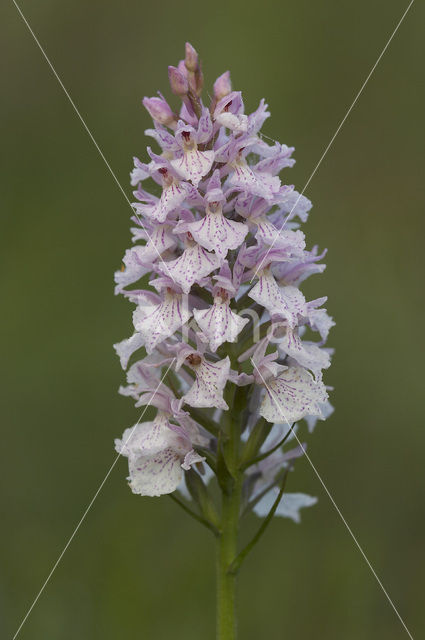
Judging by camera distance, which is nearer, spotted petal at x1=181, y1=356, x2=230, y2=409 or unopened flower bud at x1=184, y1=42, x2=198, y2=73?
spotted petal at x1=181, y1=356, x2=230, y2=409

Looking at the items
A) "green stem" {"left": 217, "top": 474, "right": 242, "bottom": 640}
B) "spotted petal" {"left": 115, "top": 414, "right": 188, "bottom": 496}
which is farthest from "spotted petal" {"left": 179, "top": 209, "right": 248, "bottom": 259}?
"green stem" {"left": 217, "top": 474, "right": 242, "bottom": 640}

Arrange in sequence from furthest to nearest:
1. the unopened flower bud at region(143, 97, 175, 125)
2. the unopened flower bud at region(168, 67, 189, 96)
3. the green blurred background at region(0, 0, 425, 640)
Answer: the green blurred background at region(0, 0, 425, 640), the unopened flower bud at region(143, 97, 175, 125), the unopened flower bud at region(168, 67, 189, 96)

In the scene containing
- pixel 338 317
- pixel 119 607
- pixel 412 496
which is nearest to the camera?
pixel 119 607

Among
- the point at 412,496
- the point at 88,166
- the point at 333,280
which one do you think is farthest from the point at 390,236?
the point at 88,166

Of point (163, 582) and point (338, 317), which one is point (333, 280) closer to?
point (338, 317)

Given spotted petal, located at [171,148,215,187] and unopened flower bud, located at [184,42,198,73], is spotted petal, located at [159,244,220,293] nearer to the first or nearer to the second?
spotted petal, located at [171,148,215,187]

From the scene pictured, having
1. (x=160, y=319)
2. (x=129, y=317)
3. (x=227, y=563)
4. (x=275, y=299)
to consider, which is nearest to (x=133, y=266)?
(x=160, y=319)

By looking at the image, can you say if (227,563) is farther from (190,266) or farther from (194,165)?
(194,165)
